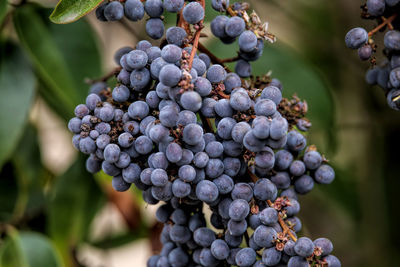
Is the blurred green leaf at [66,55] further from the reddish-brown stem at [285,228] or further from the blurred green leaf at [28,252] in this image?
the reddish-brown stem at [285,228]

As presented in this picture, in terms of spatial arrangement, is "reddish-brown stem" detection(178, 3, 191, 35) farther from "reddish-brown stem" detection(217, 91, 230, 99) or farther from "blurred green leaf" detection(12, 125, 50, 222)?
"blurred green leaf" detection(12, 125, 50, 222)

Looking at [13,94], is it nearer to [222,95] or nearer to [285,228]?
[222,95]

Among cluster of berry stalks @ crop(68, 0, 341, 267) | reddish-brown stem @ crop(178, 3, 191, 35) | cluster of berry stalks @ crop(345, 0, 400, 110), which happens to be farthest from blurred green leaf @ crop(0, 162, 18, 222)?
cluster of berry stalks @ crop(345, 0, 400, 110)

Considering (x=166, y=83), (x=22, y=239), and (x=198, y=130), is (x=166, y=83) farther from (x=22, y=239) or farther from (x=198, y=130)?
(x=22, y=239)

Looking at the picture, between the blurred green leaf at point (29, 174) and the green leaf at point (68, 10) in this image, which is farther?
the blurred green leaf at point (29, 174)

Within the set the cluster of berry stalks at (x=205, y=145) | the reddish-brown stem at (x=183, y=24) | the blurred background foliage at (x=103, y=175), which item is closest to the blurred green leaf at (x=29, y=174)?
the blurred background foliage at (x=103, y=175)

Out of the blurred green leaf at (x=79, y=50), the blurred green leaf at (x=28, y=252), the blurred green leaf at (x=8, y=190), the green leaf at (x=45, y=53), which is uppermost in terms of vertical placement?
the blurred green leaf at (x=79, y=50)

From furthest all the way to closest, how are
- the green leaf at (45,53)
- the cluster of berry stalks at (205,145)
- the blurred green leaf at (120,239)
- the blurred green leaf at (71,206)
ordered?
the blurred green leaf at (120,239)
the blurred green leaf at (71,206)
the green leaf at (45,53)
the cluster of berry stalks at (205,145)

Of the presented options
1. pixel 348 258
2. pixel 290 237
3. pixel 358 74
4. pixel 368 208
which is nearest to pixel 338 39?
pixel 358 74
